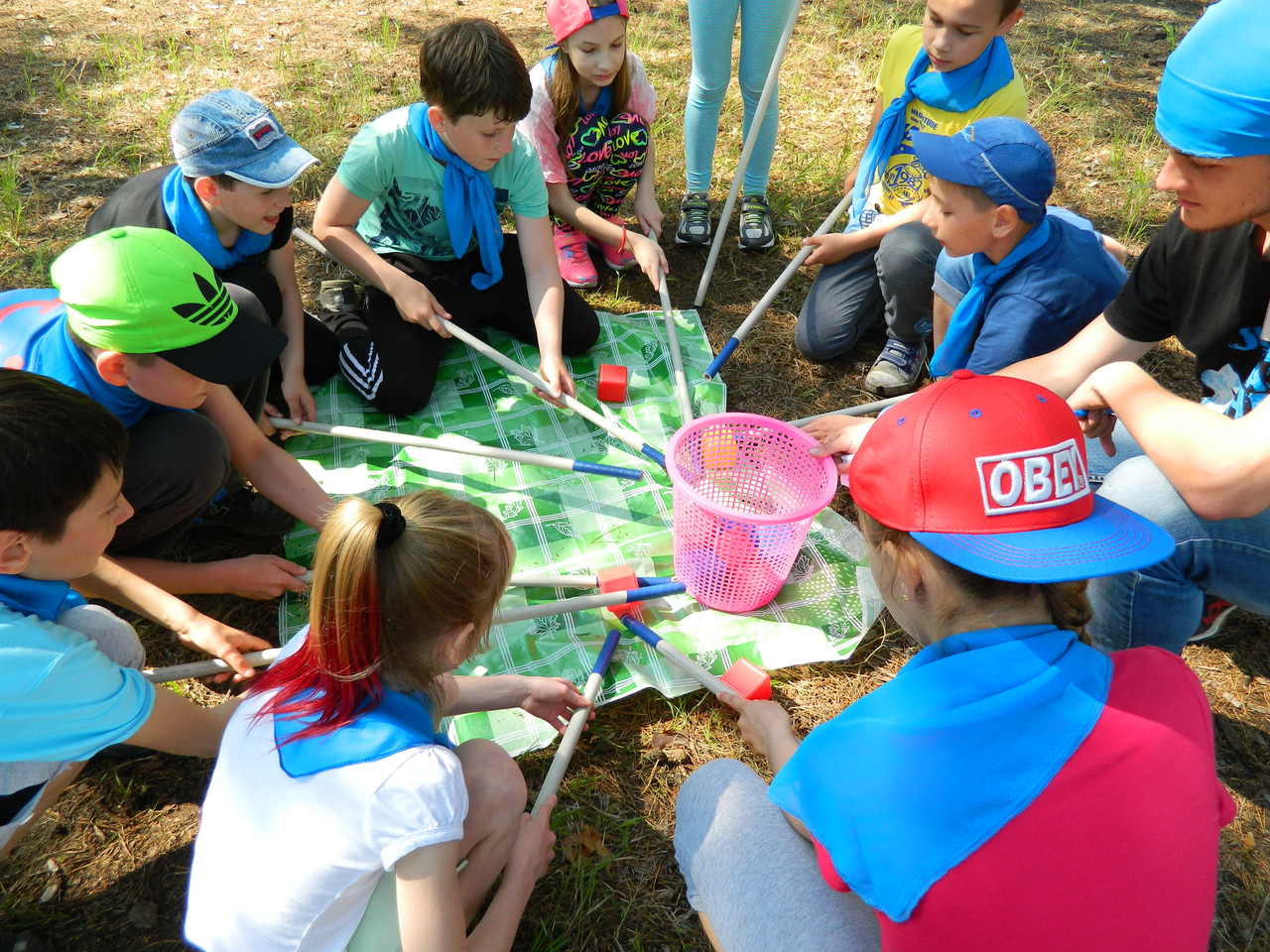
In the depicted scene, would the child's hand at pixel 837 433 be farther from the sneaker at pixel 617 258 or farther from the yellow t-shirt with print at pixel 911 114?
the sneaker at pixel 617 258

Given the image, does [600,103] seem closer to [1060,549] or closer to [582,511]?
[582,511]

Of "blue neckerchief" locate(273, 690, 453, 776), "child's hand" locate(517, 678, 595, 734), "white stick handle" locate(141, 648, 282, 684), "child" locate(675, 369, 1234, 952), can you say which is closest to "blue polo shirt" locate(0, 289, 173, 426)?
"white stick handle" locate(141, 648, 282, 684)

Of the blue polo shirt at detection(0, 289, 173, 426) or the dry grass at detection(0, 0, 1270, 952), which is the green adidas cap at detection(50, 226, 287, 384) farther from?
the dry grass at detection(0, 0, 1270, 952)

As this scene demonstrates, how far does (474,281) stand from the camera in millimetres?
3578

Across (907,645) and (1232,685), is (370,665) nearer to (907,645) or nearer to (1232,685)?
(907,645)

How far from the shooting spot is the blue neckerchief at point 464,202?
10.7 ft

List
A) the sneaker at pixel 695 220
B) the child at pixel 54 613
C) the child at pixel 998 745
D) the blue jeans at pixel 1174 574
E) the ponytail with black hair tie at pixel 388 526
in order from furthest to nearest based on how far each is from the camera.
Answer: the sneaker at pixel 695 220 < the blue jeans at pixel 1174 574 < the child at pixel 54 613 < the ponytail with black hair tie at pixel 388 526 < the child at pixel 998 745

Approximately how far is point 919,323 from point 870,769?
266 cm

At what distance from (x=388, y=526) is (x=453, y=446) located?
5.25 feet

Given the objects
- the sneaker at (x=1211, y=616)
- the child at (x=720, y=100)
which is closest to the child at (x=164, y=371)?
the child at (x=720, y=100)

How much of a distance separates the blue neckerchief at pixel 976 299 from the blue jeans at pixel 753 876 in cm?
183

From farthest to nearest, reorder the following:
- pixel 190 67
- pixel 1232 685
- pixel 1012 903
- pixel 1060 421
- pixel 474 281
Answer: pixel 190 67
pixel 474 281
pixel 1232 685
pixel 1060 421
pixel 1012 903

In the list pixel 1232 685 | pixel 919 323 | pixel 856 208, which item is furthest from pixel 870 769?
pixel 856 208

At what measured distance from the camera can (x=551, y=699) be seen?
7.42ft
